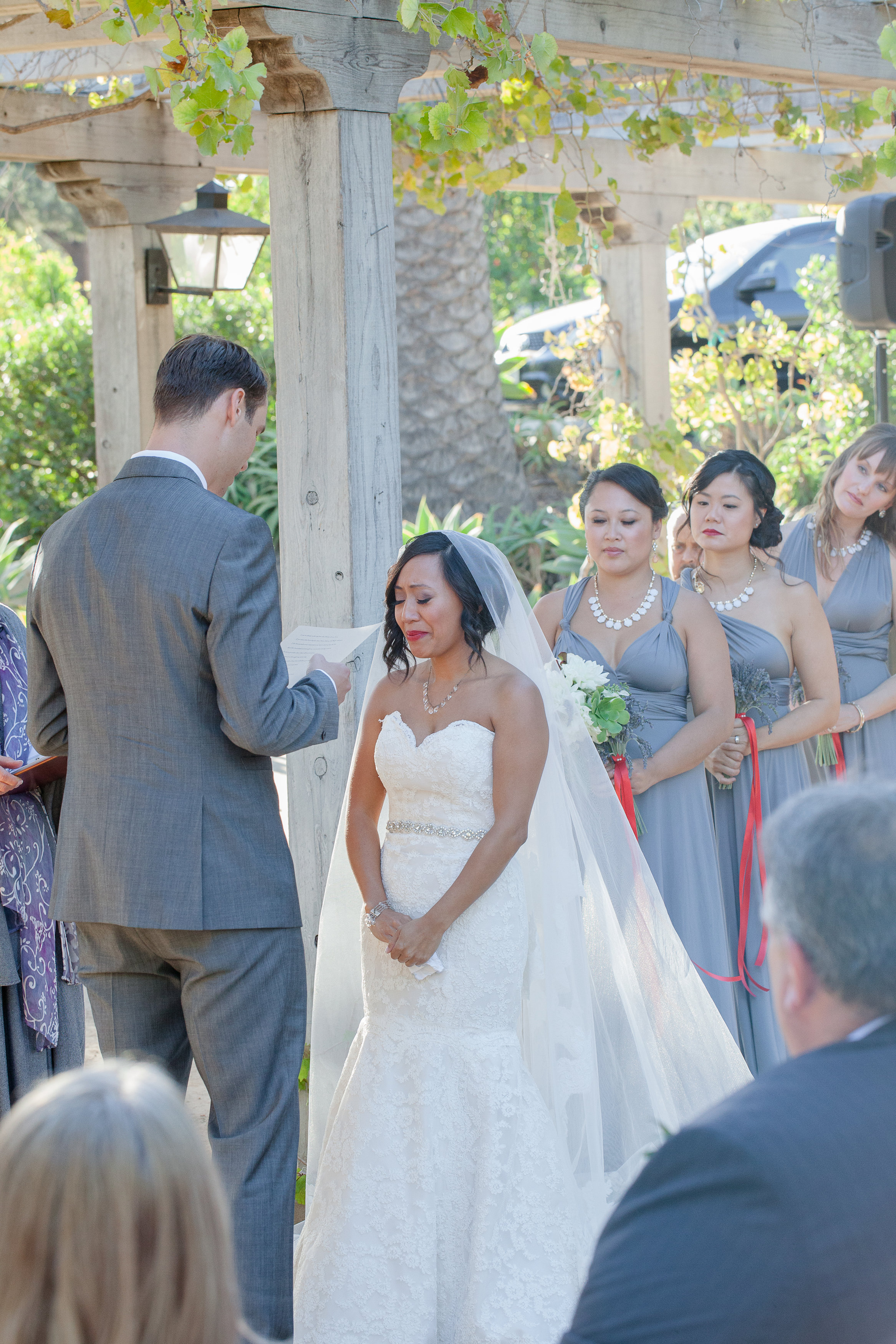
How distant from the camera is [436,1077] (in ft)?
10.5

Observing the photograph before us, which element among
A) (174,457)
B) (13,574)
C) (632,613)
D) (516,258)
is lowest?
(632,613)

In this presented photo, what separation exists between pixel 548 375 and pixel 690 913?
11.1 m

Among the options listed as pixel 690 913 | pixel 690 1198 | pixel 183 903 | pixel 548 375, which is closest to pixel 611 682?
pixel 690 913

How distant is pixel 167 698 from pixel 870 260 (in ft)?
16.3

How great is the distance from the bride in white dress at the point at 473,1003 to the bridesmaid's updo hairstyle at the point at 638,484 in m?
0.66

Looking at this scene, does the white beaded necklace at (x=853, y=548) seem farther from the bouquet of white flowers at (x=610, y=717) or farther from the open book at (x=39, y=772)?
the open book at (x=39, y=772)

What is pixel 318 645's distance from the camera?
316 cm

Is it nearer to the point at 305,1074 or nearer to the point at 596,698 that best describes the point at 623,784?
the point at 596,698

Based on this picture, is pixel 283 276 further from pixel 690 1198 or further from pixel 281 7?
pixel 690 1198

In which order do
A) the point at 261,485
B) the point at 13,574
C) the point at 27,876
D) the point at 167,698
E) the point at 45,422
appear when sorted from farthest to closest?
the point at 45,422, the point at 261,485, the point at 13,574, the point at 27,876, the point at 167,698

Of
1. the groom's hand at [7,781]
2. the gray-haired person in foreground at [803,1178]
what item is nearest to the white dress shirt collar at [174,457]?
the groom's hand at [7,781]

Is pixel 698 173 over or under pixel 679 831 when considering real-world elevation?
over

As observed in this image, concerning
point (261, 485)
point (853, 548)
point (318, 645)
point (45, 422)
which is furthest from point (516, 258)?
point (318, 645)

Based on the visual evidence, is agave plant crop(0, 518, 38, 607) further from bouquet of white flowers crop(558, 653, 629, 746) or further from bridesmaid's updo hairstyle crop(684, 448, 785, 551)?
bouquet of white flowers crop(558, 653, 629, 746)
